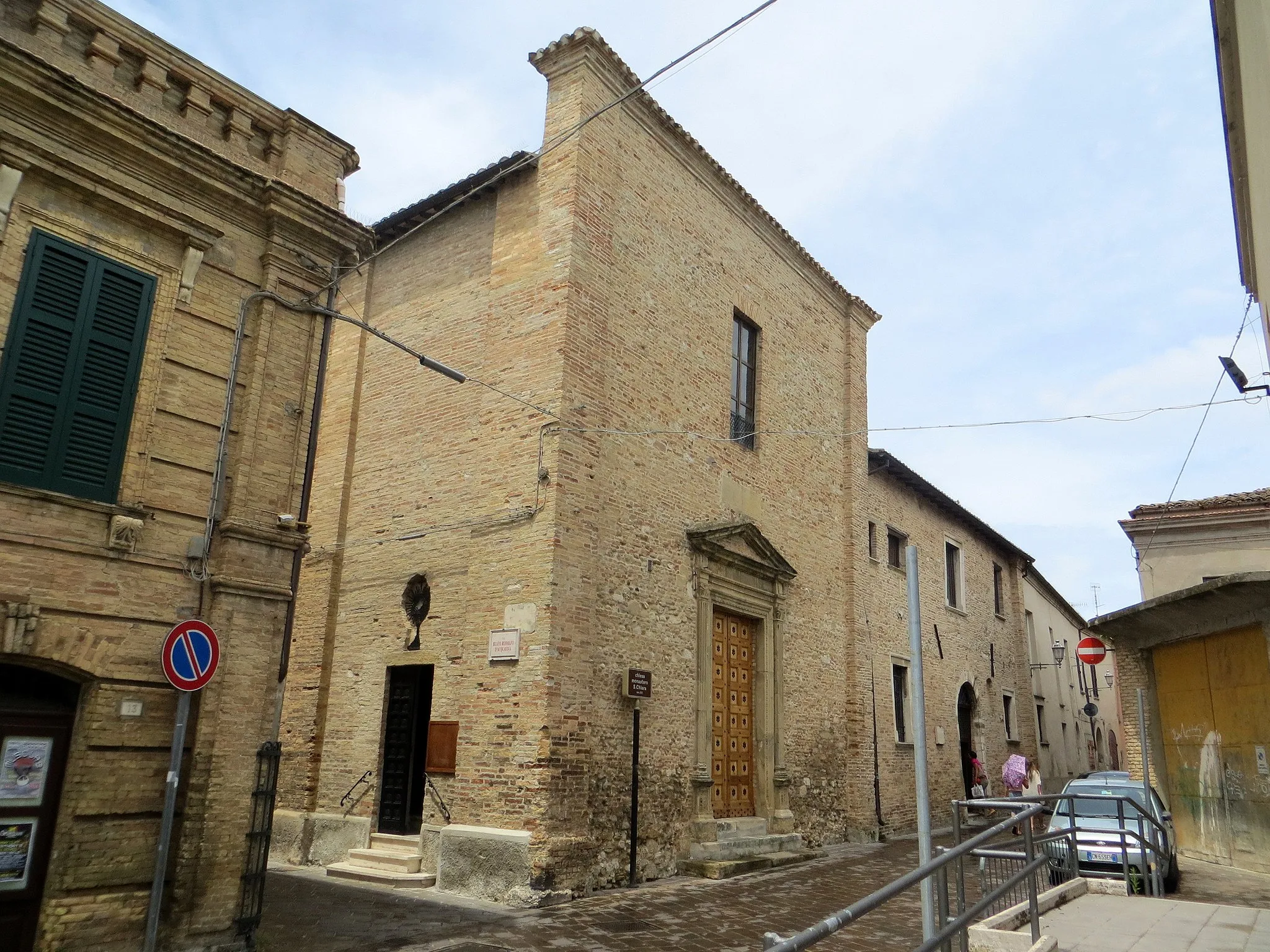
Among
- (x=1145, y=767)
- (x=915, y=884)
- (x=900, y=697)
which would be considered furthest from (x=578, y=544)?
(x=900, y=697)

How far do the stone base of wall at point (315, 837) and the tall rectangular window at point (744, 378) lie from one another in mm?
7600

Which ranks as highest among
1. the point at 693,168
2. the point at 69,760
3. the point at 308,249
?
the point at 693,168

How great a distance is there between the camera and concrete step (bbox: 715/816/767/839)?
12.2 meters

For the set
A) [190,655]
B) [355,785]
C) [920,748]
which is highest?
[190,655]

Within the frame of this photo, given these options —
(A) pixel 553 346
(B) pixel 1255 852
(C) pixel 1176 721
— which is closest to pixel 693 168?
(A) pixel 553 346

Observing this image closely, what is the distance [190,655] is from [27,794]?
50.8 inches

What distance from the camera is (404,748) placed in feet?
37.6

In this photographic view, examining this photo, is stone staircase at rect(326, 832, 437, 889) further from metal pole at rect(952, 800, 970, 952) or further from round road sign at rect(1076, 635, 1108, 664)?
round road sign at rect(1076, 635, 1108, 664)

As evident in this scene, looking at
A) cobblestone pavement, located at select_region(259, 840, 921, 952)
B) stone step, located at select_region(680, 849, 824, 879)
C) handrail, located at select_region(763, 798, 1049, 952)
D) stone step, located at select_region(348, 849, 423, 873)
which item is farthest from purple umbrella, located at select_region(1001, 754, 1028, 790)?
stone step, located at select_region(348, 849, 423, 873)

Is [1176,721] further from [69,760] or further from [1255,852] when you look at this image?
[69,760]

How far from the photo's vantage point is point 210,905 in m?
6.70

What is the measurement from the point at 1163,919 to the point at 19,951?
27.1 feet

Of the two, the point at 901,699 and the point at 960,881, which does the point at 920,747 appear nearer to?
the point at 960,881

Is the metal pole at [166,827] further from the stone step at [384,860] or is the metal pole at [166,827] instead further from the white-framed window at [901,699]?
the white-framed window at [901,699]
